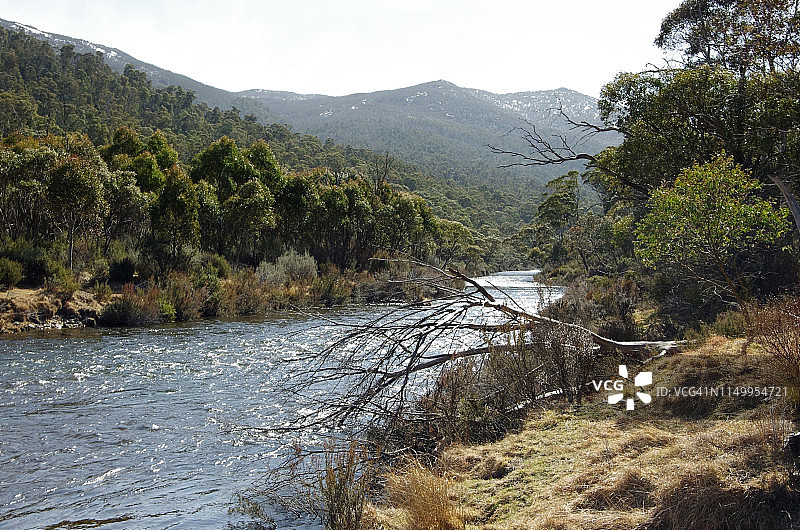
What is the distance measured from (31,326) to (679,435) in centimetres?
1841

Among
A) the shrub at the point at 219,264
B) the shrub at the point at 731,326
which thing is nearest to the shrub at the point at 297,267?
the shrub at the point at 219,264

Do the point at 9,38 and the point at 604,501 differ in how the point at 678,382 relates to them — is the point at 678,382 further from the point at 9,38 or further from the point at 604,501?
the point at 9,38

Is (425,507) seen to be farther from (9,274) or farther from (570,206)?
(570,206)

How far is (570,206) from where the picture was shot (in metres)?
61.1

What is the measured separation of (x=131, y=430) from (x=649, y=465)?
7.31 metres

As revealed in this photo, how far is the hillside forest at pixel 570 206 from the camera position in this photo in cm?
977

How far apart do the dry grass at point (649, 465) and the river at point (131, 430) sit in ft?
8.83

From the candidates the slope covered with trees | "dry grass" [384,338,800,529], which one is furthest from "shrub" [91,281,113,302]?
"dry grass" [384,338,800,529]

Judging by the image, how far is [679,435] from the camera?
5484mm

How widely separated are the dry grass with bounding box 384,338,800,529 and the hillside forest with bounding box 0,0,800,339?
3158mm

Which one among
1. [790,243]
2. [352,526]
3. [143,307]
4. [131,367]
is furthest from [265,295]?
[352,526]

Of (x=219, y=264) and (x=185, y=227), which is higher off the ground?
(x=185, y=227)

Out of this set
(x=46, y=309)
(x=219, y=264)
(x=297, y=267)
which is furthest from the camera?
(x=297, y=267)

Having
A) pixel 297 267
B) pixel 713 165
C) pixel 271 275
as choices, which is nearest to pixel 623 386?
pixel 713 165
